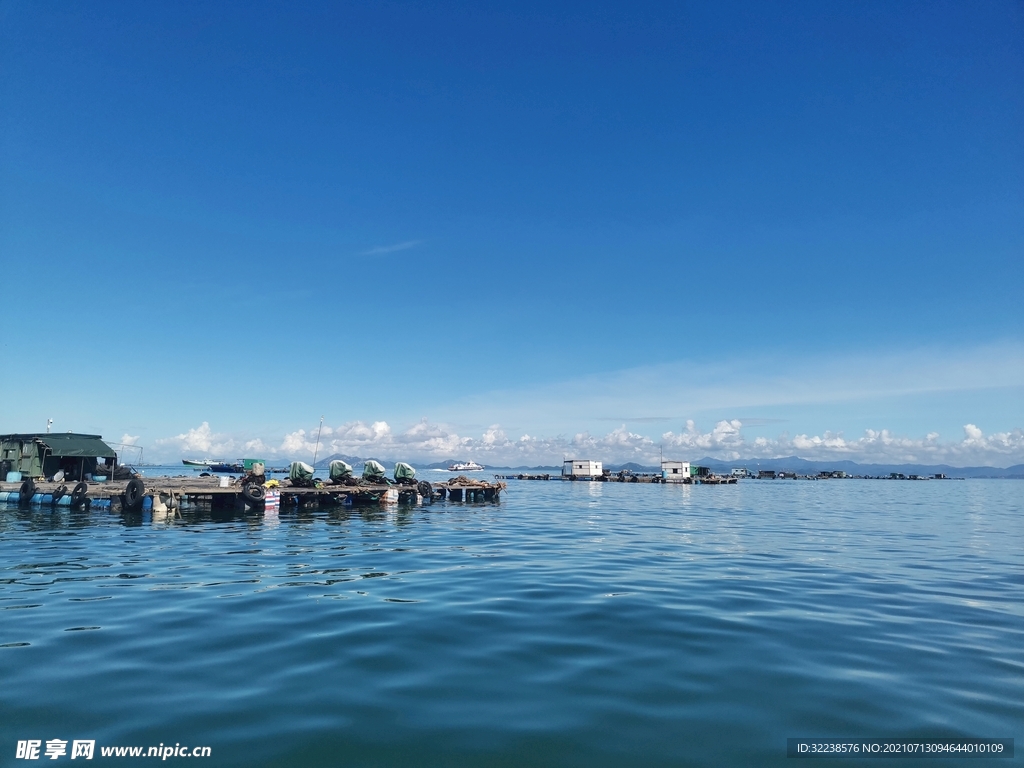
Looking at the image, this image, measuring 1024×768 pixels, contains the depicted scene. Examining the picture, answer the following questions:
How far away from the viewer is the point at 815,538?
107ft

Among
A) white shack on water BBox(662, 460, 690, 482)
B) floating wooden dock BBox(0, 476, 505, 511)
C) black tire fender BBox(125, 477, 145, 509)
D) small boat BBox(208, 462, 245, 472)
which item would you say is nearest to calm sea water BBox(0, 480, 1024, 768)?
black tire fender BBox(125, 477, 145, 509)

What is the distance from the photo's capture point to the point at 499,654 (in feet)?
35.6

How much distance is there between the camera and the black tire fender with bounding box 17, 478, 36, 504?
147 feet

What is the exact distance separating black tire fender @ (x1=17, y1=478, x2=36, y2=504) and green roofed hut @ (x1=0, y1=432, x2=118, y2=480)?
21.7 ft

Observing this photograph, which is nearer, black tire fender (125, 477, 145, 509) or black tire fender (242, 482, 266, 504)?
black tire fender (125, 477, 145, 509)

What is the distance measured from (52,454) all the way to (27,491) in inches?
298

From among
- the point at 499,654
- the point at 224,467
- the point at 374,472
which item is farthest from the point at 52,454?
the point at 224,467

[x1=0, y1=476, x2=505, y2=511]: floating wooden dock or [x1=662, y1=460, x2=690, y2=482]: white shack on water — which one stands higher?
[x1=0, y1=476, x2=505, y2=511]: floating wooden dock

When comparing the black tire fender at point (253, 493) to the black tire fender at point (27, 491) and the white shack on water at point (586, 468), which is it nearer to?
the black tire fender at point (27, 491)

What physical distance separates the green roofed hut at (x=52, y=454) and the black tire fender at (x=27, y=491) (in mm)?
6604

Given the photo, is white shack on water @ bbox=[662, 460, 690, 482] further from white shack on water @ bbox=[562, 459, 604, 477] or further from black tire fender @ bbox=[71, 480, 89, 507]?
black tire fender @ bbox=[71, 480, 89, 507]

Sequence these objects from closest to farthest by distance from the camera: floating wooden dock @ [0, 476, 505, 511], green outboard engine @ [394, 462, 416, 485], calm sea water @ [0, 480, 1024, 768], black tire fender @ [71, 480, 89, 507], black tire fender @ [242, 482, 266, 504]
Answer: calm sea water @ [0, 480, 1024, 768]
floating wooden dock @ [0, 476, 505, 511]
black tire fender @ [71, 480, 89, 507]
black tire fender @ [242, 482, 266, 504]
green outboard engine @ [394, 462, 416, 485]

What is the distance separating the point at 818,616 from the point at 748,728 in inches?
310

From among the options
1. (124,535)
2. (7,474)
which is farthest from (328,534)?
(7,474)
